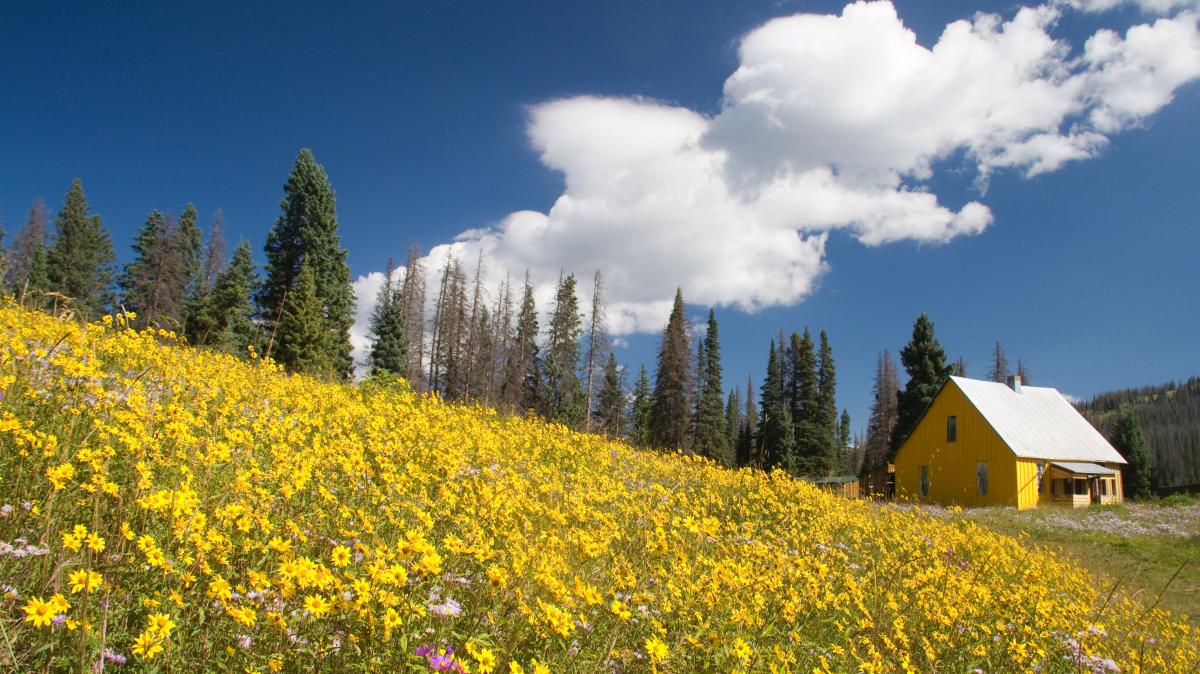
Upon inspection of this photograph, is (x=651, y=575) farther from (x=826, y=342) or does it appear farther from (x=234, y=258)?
(x=826, y=342)

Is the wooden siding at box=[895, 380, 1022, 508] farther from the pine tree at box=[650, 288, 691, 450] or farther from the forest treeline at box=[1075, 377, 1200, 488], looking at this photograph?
the forest treeline at box=[1075, 377, 1200, 488]

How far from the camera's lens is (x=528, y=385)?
1842 inches

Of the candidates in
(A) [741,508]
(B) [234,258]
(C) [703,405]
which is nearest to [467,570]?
(A) [741,508]

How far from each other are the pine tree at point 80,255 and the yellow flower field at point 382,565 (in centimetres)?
4849

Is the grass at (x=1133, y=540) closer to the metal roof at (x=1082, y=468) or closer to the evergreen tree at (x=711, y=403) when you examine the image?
the metal roof at (x=1082, y=468)

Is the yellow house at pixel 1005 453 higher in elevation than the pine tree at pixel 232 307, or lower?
lower

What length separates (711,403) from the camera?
168 feet

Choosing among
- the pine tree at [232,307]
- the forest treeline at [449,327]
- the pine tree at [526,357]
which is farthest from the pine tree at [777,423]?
the pine tree at [232,307]

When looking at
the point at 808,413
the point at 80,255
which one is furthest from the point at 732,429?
the point at 80,255

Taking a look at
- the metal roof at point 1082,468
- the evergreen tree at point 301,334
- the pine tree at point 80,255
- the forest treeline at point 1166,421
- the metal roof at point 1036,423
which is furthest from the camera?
the forest treeline at point 1166,421

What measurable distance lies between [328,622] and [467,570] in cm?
103

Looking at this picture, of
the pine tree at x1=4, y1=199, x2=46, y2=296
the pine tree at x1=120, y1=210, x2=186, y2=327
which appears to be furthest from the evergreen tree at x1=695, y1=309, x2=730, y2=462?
the pine tree at x1=4, y1=199, x2=46, y2=296

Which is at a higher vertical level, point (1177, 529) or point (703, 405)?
point (703, 405)

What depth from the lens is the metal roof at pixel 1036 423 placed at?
28.3 m
